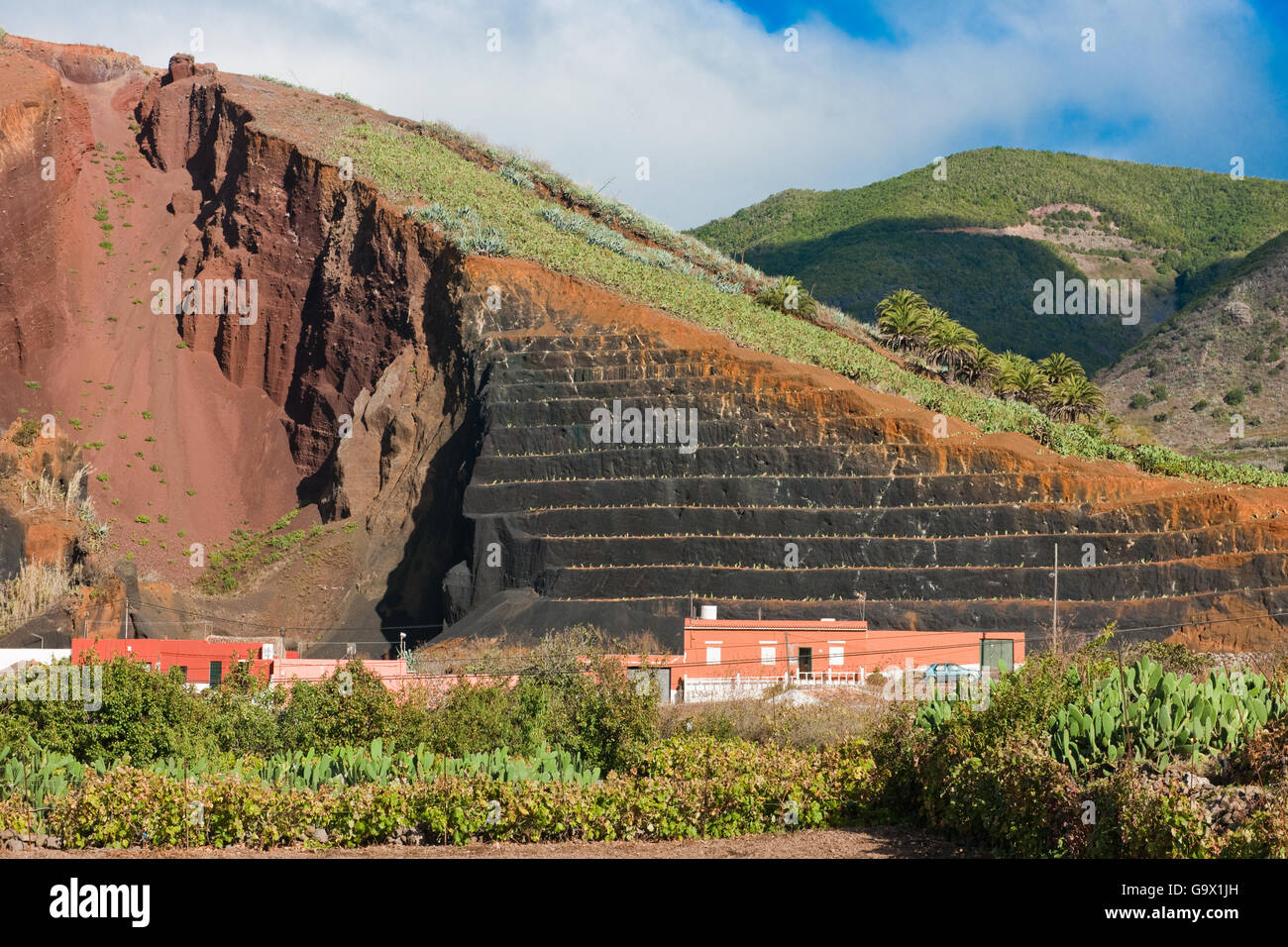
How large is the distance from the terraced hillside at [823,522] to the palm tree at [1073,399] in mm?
14720

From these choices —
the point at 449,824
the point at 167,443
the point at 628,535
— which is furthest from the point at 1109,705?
the point at 167,443

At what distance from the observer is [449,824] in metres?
14.7

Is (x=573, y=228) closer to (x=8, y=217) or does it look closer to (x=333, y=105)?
(x=333, y=105)

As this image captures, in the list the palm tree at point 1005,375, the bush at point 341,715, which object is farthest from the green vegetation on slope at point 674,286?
the bush at point 341,715

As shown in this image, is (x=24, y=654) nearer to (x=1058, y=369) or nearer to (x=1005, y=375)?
(x=1005, y=375)

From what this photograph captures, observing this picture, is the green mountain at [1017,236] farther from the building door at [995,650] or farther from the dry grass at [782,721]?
the dry grass at [782,721]

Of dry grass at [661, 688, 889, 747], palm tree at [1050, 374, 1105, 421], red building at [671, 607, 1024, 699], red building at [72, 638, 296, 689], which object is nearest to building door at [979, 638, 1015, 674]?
red building at [671, 607, 1024, 699]

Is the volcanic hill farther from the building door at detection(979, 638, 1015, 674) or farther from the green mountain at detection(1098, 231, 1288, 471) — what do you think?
the green mountain at detection(1098, 231, 1288, 471)

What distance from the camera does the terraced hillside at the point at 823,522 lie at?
34688 millimetres

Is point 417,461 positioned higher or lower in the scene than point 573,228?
lower

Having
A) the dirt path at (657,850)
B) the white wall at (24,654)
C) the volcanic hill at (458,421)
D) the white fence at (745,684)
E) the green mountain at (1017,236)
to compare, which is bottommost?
the white fence at (745,684)

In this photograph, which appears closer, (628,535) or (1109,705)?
(1109,705)

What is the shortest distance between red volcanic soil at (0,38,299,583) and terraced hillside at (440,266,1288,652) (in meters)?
15.3
